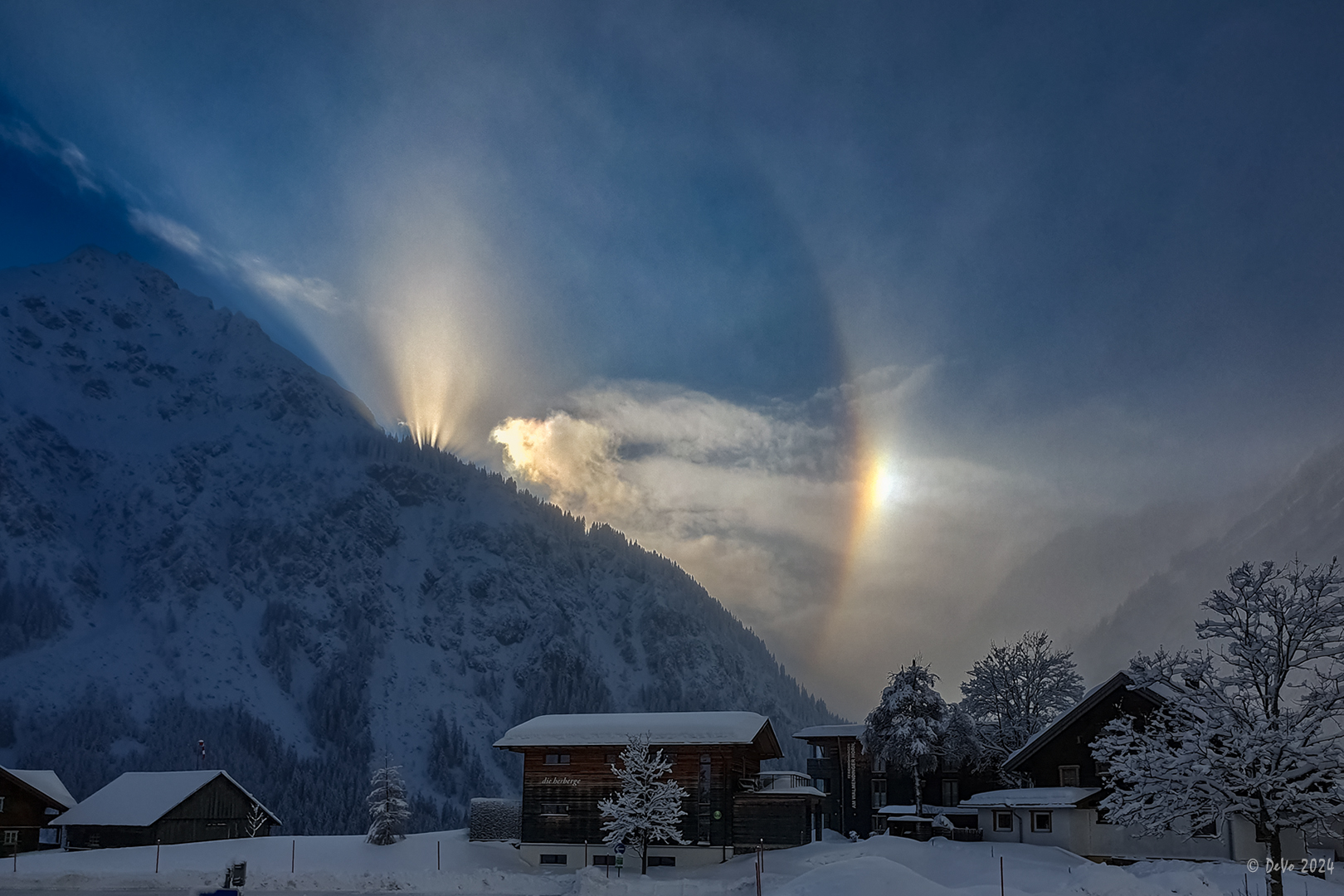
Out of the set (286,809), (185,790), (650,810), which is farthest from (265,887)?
(286,809)

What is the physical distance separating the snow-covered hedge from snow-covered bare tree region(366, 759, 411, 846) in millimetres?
4925

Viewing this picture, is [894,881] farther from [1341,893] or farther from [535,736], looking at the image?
[535,736]

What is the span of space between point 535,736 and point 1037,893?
33.3 metres

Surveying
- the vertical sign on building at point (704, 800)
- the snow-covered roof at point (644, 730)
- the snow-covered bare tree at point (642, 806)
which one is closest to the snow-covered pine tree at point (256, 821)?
the snow-covered roof at point (644, 730)

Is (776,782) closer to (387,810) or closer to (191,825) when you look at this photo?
(387,810)

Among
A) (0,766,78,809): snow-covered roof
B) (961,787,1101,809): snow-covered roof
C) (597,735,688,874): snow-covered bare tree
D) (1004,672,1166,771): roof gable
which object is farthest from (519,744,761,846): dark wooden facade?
(0,766,78,809): snow-covered roof

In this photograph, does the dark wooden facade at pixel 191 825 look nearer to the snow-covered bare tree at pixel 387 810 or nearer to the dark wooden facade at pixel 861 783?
the snow-covered bare tree at pixel 387 810

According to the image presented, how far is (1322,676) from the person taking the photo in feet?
94.2

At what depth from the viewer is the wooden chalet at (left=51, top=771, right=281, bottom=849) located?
68688mm

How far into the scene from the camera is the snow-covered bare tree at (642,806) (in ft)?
159

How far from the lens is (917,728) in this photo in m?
65.0

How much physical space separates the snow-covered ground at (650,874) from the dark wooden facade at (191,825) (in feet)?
23.7

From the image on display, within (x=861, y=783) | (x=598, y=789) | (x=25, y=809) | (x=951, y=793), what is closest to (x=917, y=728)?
(x=951, y=793)

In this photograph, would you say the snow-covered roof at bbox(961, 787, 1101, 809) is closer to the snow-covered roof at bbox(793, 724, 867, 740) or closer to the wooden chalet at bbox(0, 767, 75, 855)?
the snow-covered roof at bbox(793, 724, 867, 740)
